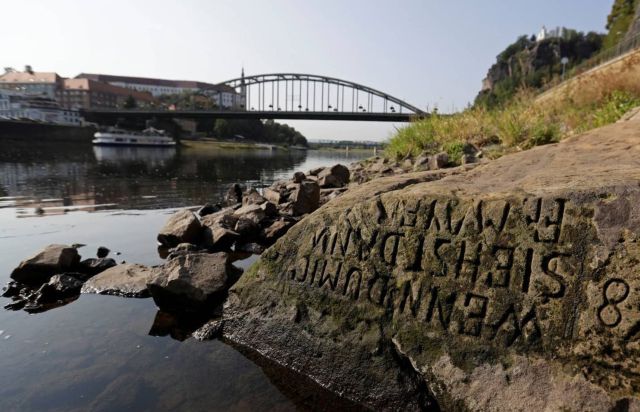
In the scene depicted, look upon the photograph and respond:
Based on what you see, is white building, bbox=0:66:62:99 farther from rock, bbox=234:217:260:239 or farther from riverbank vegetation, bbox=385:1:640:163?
rock, bbox=234:217:260:239

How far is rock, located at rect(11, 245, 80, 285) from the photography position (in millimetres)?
5863

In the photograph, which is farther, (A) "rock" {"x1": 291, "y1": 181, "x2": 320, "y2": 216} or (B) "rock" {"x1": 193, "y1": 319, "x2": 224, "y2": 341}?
(A) "rock" {"x1": 291, "y1": 181, "x2": 320, "y2": 216}

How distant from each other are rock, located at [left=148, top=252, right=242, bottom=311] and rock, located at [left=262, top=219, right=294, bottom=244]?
9.06ft

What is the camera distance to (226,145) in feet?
290

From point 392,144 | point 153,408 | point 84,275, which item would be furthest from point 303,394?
point 392,144

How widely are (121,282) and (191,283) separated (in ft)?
4.84

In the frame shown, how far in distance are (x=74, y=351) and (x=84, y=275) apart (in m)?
2.27

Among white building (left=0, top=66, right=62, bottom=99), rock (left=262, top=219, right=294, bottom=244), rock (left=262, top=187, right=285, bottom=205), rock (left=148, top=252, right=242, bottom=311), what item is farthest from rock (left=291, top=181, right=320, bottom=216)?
white building (left=0, top=66, right=62, bottom=99)

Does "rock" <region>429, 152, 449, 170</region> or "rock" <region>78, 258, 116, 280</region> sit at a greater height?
"rock" <region>429, 152, 449, 170</region>

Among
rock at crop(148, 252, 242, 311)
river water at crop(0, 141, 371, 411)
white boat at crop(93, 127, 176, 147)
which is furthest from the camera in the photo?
white boat at crop(93, 127, 176, 147)

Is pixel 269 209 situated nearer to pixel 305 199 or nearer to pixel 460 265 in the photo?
pixel 305 199

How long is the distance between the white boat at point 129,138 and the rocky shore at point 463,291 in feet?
240

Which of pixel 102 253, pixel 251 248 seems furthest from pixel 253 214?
pixel 102 253

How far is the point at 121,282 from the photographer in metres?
5.67
